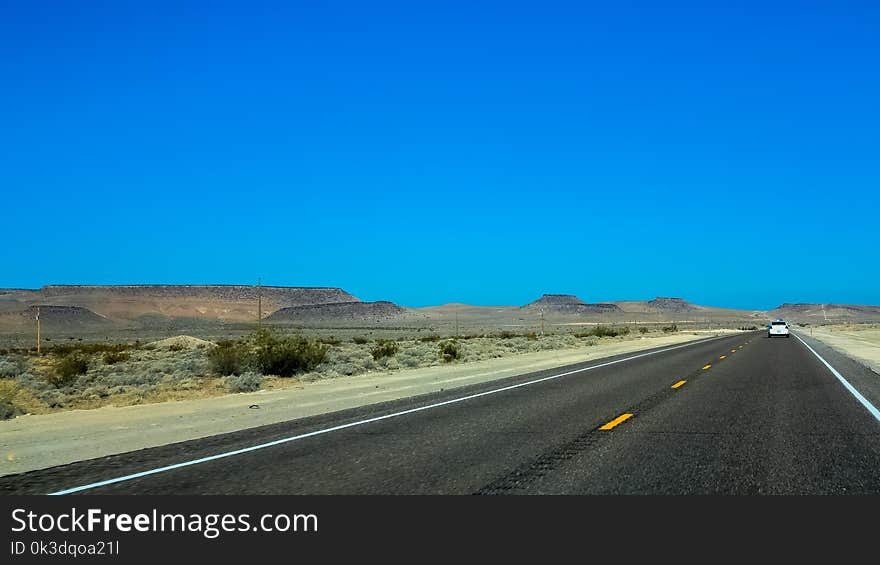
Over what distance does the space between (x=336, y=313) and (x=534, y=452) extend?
169036 mm

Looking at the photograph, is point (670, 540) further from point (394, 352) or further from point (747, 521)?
point (394, 352)

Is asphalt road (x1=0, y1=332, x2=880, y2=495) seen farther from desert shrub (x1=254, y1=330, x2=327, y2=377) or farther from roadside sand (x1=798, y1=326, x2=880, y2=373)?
roadside sand (x1=798, y1=326, x2=880, y2=373)

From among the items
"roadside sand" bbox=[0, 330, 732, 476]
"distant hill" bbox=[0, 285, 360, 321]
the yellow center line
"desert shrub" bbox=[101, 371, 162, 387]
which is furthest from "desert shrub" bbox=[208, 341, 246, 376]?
"distant hill" bbox=[0, 285, 360, 321]

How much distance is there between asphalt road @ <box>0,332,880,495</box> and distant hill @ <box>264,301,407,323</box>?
511ft

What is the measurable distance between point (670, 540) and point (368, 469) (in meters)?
3.55

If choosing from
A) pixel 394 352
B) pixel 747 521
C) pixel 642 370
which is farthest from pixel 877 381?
pixel 394 352

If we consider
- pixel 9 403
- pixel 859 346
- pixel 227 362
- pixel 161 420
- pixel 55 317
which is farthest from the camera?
pixel 55 317

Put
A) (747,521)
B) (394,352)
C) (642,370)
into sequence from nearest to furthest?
1. (747,521)
2. (642,370)
3. (394,352)

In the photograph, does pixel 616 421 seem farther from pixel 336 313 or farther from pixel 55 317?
pixel 336 313

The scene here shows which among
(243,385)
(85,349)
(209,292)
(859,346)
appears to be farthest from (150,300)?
(243,385)

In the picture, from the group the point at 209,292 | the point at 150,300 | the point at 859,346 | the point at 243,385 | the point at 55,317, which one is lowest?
the point at 859,346

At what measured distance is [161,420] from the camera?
13.3 meters

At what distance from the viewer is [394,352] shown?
38.2 meters

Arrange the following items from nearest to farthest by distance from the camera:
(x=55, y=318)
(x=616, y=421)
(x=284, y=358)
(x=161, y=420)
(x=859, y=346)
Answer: (x=616, y=421) → (x=161, y=420) → (x=284, y=358) → (x=859, y=346) → (x=55, y=318)
